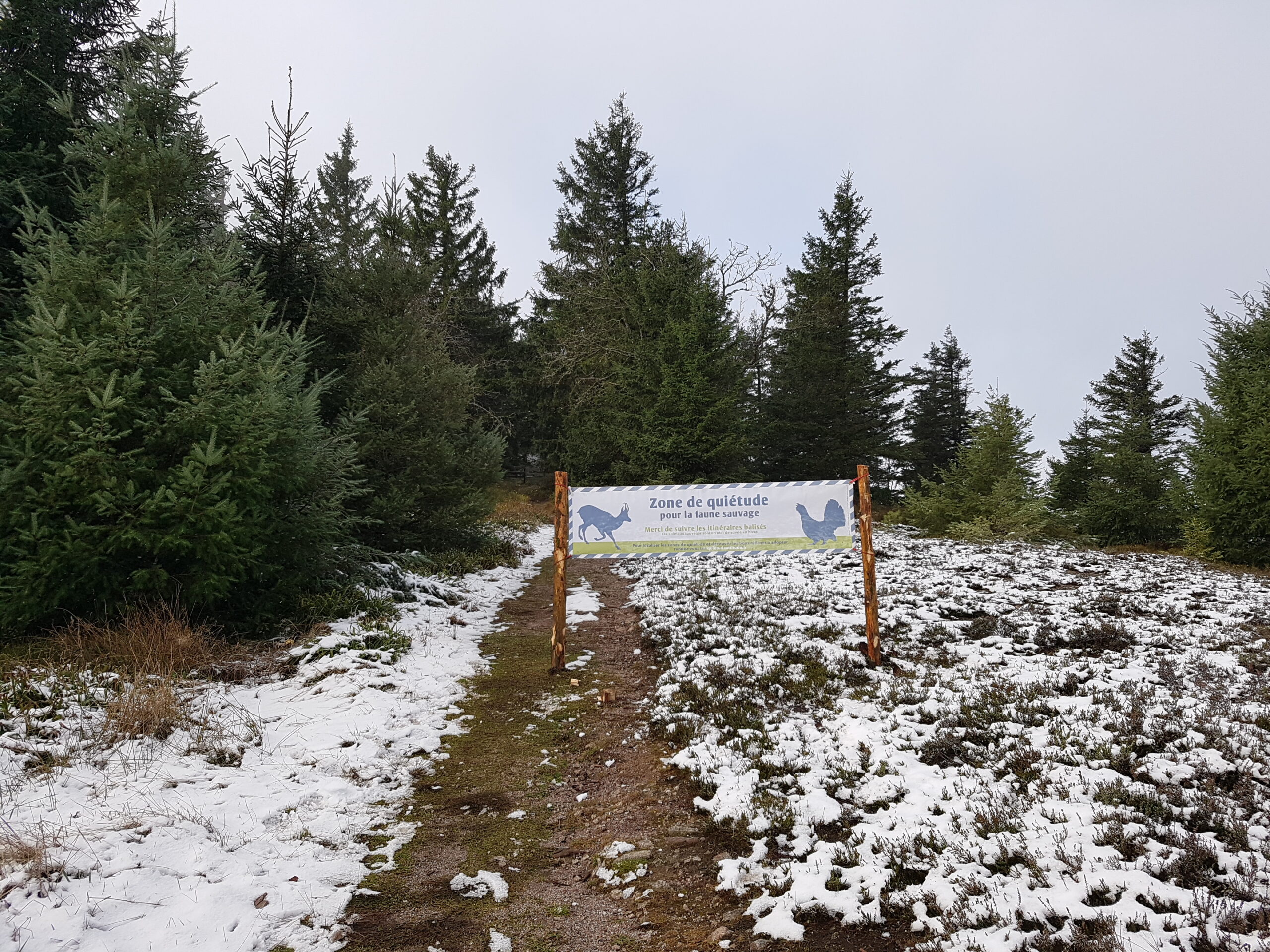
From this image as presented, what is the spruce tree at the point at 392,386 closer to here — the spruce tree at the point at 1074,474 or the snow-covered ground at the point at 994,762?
the snow-covered ground at the point at 994,762

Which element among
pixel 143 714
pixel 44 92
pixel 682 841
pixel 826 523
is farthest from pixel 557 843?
pixel 44 92

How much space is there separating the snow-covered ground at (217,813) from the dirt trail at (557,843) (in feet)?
1.00

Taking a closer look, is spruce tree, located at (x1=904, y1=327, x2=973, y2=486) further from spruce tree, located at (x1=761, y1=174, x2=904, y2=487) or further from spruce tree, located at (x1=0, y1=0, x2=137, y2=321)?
spruce tree, located at (x1=0, y1=0, x2=137, y2=321)

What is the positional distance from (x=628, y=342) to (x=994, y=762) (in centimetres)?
2142

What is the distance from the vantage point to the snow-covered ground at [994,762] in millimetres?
3191

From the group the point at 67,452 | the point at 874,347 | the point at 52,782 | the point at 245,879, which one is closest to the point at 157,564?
the point at 67,452

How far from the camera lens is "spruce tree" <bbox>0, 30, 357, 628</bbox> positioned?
6.58 m

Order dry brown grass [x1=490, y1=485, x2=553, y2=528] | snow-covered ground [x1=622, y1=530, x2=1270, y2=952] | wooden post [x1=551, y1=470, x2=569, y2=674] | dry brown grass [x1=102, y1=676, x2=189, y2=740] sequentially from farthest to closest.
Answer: dry brown grass [x1=490, y1=485, x2=553, y2=528]
wooden post [x1=551, y1=470, x2=569, y2=674]
dry brown grass [x1=102, y1=676, x2=189, y2=740]
snow-covered ground [x1=622, y1=530, x2=1270, y2=952]

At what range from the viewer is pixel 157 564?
7211 millimetres

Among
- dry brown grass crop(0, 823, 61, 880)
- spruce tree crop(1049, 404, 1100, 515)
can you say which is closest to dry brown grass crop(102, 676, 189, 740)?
dry brown grass crop(0, 823, 61, 880)

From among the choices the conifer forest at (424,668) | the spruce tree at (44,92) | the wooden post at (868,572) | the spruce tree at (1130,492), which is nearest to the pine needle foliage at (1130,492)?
the spruce tree at (1130,492)

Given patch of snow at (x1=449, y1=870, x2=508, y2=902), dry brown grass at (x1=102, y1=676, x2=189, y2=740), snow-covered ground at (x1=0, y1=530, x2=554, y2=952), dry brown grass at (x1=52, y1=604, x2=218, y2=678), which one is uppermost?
dry brown grass at (x1=52, y1=604, x2=218, y2=678)

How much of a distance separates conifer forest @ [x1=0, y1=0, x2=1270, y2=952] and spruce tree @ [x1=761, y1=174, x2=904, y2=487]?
14.4 meters

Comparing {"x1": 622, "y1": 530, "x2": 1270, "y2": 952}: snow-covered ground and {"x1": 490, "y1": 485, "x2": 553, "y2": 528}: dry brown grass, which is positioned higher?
Result: {"x1": 490, "y1": 485, "x2": 553, "y2": 528}: dry brown grass
